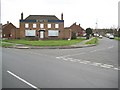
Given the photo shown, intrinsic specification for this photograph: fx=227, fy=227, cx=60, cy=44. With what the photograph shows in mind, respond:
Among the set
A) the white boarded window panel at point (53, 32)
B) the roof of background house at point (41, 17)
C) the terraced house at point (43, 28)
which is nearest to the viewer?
the terraced house at point (43, 28)

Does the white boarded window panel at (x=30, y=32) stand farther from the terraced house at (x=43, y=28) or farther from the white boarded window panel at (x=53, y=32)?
the white boarded window panel at (x=53, y=32)

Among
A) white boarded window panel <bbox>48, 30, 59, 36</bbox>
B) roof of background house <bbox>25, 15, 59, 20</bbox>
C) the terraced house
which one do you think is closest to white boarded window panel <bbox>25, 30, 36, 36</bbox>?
the terraced house

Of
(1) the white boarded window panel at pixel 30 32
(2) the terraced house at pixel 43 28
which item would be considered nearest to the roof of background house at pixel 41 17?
(2) the terraced house at pixel 43 28

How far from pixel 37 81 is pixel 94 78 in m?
2.60

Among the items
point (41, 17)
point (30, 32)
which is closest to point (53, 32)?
point (41, 17)

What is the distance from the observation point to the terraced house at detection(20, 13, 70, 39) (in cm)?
6325

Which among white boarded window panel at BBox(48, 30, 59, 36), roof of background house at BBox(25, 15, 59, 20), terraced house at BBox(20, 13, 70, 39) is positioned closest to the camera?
terraced house at BBox(20, 13, 70, 39)

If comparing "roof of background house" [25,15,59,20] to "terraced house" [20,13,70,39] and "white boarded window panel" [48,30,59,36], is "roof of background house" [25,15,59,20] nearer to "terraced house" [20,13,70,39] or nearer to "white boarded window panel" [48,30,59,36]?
"terraced house" [20,13,70,39]

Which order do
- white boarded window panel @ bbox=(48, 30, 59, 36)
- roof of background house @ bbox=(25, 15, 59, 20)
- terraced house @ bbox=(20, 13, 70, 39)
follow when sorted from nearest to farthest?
terraced house @ bbox=(20, 13, 70, 39), white boarded window panel @ bbox=(48, 30, 59, 36), roof of background house @ bbox=(25, 15, 59, 20)

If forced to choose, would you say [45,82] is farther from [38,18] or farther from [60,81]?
[38,18]

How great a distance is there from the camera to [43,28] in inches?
2511

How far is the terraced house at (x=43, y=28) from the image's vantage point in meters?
63.2

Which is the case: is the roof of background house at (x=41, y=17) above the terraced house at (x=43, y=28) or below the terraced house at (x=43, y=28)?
above

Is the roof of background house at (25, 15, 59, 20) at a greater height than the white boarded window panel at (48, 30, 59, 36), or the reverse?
the roof of background house at (25, 15, 59, 20)
